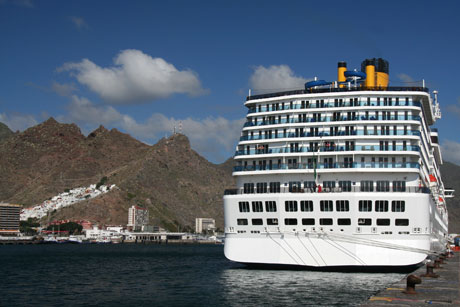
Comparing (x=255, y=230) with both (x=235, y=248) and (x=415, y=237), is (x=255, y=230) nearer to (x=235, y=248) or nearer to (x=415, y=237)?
(x=235, y=248)

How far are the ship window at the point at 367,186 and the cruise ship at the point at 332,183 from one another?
71 millimetres

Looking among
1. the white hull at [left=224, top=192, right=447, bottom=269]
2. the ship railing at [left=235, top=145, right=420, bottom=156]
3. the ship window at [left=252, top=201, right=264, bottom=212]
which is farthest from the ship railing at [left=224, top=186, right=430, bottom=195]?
the ship railing at [left=235, top=145, right=420, bottom=156]

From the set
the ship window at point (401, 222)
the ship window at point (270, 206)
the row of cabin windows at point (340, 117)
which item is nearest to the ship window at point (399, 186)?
the ship window at point (401, 222)

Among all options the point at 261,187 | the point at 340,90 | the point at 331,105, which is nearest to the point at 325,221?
the point at 261,187

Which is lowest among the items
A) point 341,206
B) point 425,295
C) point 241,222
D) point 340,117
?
point 425,295

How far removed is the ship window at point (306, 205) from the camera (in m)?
46.2

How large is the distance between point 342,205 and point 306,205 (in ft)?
Result: 9.27

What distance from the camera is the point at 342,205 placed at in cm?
4553

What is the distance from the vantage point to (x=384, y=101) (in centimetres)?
4981

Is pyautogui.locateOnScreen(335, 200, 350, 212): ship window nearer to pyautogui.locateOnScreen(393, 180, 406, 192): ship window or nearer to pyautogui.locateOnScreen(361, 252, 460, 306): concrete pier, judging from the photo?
pyautogui.locateOnScreen(393, 180, 406, 192): ship window

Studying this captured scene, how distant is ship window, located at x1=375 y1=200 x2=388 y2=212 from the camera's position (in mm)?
45062

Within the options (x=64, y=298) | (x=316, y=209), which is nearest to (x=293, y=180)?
(x=316, y=209)

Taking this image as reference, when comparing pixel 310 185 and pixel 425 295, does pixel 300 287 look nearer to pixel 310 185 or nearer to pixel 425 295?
pixel 310 185

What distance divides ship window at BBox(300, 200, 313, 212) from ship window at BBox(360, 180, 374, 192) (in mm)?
4397
